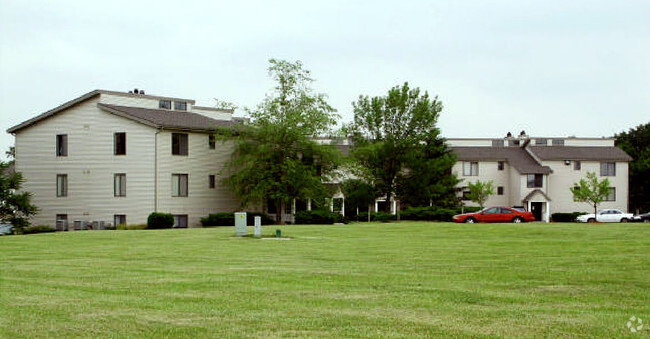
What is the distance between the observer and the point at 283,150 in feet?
172

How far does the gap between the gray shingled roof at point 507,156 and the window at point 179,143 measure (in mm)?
33565

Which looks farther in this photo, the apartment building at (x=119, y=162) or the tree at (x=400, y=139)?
the tree at (x=400, y=139)

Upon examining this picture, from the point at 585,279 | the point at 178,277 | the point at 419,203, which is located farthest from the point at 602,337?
the point at 419,203

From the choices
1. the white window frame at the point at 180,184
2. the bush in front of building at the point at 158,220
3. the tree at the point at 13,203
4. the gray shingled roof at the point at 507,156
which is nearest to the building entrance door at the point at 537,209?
the gray shingled roof at the point at 507,156

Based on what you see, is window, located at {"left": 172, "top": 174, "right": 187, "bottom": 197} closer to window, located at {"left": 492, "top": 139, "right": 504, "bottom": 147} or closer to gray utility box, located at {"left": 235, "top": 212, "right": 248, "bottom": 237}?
gray utility box, located at {"left": 235, "top": 212, "right": 248, "bottom": 237}

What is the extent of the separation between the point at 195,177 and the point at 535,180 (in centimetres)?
3945

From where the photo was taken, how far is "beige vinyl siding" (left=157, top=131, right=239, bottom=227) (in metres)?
50.4

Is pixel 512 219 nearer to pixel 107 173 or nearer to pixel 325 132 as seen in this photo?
pixel 325 132

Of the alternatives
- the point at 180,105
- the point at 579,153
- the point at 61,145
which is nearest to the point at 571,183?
the point at 579,153

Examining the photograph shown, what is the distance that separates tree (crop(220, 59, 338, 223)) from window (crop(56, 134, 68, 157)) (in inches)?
450

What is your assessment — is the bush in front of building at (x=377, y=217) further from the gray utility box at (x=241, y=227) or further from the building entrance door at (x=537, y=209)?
the gray utility box at (x=241, y=227)

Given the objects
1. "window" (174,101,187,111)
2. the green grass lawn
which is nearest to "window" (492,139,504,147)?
"window" (174,101,187,111)

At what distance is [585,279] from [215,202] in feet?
135

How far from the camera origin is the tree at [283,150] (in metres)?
51.0
